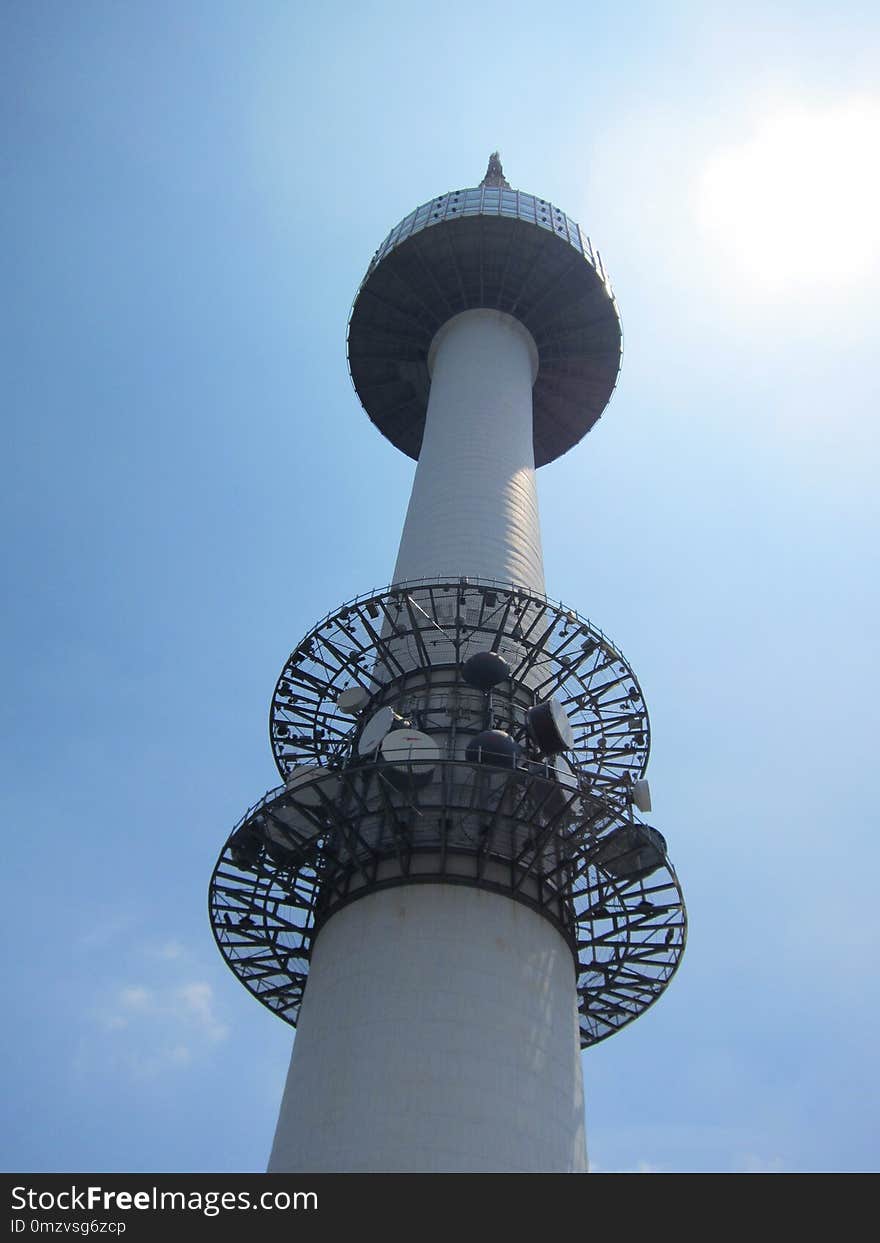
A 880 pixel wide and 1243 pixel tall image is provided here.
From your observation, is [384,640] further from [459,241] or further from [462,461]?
[459,241]

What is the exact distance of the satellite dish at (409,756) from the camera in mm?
27859

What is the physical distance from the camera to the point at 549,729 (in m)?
30.5

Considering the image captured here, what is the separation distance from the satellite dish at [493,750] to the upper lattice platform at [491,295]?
30.9 metres

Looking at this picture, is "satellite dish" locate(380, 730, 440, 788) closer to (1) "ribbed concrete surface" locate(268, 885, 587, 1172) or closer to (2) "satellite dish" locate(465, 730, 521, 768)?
(2) "satellite dish" locate(465, 730, 521, 768)

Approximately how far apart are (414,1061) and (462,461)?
2566cm

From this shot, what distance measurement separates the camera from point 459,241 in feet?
175

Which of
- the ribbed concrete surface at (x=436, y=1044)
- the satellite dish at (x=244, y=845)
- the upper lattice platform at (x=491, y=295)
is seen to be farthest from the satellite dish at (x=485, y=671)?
the upper lattice platform at (x=491, y=295)

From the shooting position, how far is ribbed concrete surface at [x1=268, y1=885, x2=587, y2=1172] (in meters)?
22.7

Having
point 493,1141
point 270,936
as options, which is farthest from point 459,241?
point 493,1141

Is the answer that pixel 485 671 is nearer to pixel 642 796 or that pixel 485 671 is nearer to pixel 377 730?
pixel 377 730

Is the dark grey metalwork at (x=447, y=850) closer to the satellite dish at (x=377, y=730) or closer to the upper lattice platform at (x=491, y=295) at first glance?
the satellite dish at (x=377, y=730)
